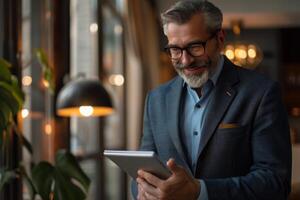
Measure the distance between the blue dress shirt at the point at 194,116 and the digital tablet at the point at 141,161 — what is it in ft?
0.64

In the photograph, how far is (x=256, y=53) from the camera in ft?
26.6

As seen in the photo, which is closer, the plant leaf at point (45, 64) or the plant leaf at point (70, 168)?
the plant leaf at point (70, 168)

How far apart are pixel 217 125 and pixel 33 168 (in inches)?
58.4

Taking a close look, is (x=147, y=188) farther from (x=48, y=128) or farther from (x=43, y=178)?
(x=48, y=128)

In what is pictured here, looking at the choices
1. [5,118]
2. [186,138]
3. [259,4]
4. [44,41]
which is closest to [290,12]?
[259,4]

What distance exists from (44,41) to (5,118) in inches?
82.7

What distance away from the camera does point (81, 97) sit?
4016 mm

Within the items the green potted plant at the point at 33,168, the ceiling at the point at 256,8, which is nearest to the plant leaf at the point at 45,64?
the green potted plant at the point at 33,168

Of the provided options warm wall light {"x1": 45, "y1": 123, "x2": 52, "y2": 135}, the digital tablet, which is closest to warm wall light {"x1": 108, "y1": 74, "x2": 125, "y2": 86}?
warm wall light {"x1": 45, "y1": 123, "x2": 52, "y2": 135}

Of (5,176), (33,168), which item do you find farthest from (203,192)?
(33,168)

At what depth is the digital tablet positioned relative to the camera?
59.9 inches

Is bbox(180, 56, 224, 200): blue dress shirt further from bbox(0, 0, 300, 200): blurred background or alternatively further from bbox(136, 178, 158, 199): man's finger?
bbox(0, 0, 300, 200): blurred background

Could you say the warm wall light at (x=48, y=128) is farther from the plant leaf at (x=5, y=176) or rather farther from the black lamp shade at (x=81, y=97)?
the plant leaf at (x=5, y=176)

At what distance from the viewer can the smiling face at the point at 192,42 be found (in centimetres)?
170
